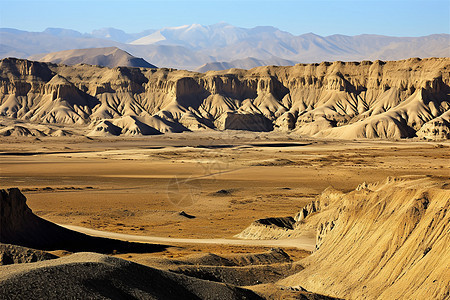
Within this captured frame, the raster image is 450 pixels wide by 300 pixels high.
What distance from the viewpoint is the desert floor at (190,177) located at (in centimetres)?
4297

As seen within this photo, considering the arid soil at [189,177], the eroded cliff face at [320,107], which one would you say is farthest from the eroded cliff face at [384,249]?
the eroded cliff face at [320,107]

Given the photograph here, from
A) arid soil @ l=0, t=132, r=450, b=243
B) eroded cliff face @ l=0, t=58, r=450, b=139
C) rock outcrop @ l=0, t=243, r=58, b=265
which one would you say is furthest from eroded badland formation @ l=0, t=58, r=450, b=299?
eroded cliff face @ l=0, t=58, r=450, b=139

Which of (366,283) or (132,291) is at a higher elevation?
(132,291)

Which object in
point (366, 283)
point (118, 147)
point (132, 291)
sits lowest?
point (118, 147)

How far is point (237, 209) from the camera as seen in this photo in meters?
48.5

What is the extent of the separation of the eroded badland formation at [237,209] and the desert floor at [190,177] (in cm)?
27

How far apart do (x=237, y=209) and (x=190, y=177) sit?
78.8ft

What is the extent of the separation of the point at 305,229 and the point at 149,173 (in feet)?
145

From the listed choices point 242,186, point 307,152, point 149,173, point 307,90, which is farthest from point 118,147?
point 307,90

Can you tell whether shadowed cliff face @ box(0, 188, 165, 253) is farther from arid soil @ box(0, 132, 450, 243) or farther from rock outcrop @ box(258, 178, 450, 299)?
rock outcrop @ box(258, 178, 450, 299)

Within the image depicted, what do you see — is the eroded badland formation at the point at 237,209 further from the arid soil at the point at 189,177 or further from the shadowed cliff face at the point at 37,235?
the arid soil at the point at 189,177

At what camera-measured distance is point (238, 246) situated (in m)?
32.6

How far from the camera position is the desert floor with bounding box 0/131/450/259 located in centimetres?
4297

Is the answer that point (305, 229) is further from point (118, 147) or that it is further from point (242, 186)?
point (118, 147)
